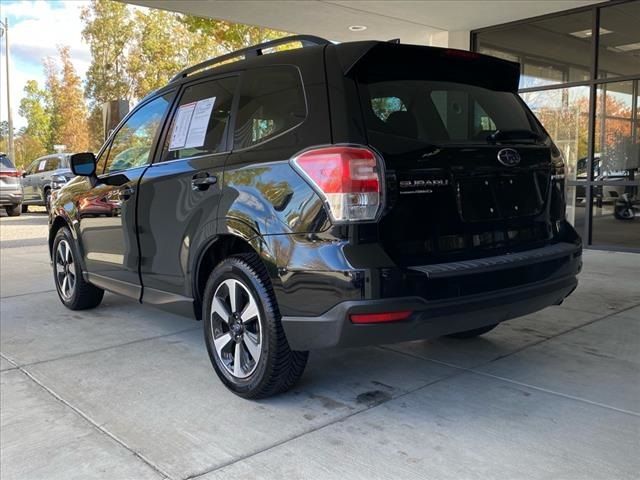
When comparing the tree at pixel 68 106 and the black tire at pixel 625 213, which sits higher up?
the tree at pixel 68 106

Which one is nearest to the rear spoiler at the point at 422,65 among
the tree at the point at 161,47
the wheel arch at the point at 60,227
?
the wheel arch at the point at 60,227

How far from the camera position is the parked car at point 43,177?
17.7m

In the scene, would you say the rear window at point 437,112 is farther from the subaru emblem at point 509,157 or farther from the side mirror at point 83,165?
the side mirror at point 83,165

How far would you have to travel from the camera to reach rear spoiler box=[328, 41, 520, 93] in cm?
290

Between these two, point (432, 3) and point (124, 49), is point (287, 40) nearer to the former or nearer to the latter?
point (432, 3)

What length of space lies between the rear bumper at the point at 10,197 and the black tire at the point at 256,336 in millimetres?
16328

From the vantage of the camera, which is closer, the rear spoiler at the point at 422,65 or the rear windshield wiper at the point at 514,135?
the rear spoiler at the point at 422,65

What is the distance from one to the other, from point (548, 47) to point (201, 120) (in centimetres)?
791

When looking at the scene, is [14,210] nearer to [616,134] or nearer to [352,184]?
[616,134]

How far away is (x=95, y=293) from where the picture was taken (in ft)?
18.0

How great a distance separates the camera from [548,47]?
9797mm

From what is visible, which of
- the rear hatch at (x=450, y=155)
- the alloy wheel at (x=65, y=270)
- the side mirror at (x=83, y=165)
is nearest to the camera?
the rear hatch at (x=450, y=155)

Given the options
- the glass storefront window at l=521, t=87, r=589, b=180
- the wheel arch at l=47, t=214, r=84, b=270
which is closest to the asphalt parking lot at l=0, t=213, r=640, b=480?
the wheel arch at l=47, t=214, r=84, b=270

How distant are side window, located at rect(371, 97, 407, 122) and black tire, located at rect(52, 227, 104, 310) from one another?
3433 millimetres
